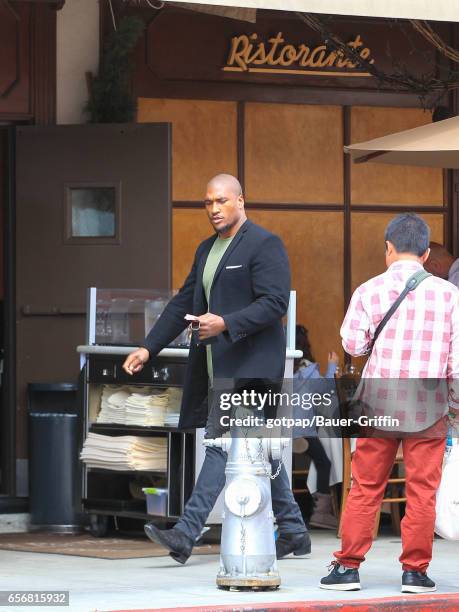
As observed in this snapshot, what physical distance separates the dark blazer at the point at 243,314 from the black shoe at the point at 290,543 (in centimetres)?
79

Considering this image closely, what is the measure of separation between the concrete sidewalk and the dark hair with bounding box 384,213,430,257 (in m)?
1.55

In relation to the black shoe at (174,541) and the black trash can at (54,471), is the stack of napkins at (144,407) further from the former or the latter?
the black shoe at (174,541)

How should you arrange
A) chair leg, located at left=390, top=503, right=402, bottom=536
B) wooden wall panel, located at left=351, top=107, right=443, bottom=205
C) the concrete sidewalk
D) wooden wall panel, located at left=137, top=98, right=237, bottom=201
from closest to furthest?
the concrete sidewalk < chair leg, located at left=390, top=503, right=402, bottom=536 < wooden wall panel, located at left=137, top=98, right=237, bottom=201 < wooden wall panel, located at left=351, top=107, right=443, bottom=205

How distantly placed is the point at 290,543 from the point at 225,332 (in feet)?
4.45

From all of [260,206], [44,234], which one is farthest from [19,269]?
[260,206]

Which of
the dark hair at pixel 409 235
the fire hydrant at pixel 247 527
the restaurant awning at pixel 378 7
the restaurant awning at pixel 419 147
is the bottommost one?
the fire hydrant at pixel 247 527

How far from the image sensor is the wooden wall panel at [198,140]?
35.4 feet

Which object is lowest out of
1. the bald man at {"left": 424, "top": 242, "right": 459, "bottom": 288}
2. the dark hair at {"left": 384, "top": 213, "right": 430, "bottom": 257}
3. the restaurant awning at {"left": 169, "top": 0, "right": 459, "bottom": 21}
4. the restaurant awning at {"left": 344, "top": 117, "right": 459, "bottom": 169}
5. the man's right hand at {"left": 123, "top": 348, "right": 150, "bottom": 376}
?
the man's right hand at {"left": 123, "top": 348, "right": 150, "bottom": 376}

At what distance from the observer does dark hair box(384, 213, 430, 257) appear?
666cm

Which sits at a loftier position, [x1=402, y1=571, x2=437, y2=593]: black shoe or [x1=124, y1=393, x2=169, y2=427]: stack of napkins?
[x1=124, y1=393, x2=169, y2=427]: stack of napkins

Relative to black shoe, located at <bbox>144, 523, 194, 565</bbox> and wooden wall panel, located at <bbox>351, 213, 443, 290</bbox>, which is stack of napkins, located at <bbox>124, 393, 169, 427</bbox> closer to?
black shoe, located at <bbox>144, 523, 194, 565</bbox>

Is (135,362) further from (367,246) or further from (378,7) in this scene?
(367,246)

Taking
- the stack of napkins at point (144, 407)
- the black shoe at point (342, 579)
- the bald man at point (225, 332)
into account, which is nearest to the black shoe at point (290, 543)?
the bald man at point (225, 332)

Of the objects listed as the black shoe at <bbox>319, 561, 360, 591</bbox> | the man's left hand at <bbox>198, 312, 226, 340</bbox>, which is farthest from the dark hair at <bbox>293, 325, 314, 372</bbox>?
the black shoe at <bbox>319, 561, 360, 591</bbox>
